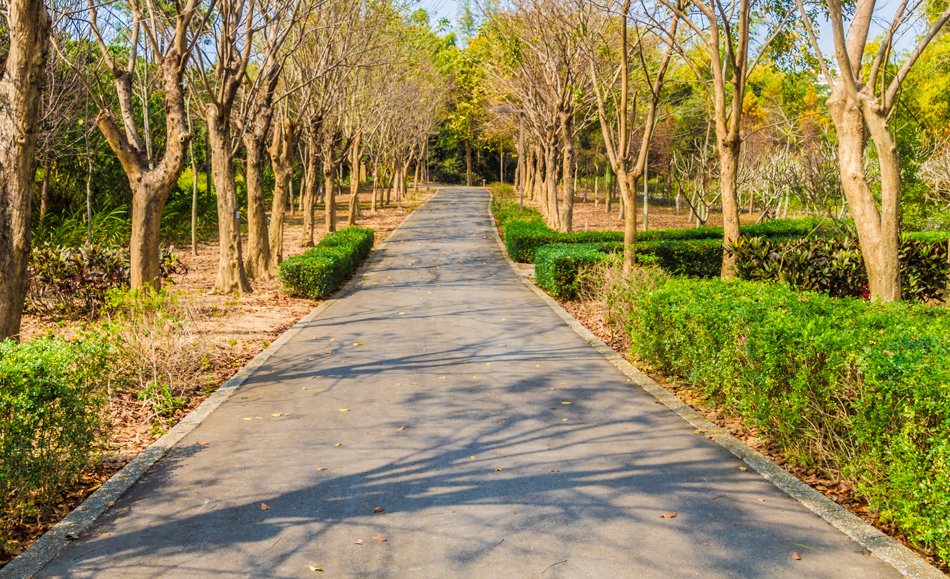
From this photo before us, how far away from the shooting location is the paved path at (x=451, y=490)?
378 centimetres

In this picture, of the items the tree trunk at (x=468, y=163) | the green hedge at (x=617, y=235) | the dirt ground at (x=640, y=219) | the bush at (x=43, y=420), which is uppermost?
the tree trunk at (x=468, y=163)

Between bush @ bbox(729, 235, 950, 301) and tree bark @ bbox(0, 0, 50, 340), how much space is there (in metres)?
9.57

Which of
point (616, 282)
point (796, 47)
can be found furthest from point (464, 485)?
point (796, 47)

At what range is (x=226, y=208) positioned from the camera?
13.1m

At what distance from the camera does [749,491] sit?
4.69 metres

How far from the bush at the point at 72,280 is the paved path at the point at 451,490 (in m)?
4.31

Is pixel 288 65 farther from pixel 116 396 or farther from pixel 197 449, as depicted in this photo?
pixel 197 449

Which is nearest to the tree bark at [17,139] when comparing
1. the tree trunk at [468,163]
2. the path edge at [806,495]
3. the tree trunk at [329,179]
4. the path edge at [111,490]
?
the path edge at [111,490]

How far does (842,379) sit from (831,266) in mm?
7796

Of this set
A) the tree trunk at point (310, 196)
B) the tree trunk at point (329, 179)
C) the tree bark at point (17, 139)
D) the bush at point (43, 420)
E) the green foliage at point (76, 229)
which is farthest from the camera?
the tree trunk at point (329, 179)

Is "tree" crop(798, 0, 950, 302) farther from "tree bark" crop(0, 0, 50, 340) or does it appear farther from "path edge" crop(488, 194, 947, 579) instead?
"tree bark" crop(0, 0, 50, 340)

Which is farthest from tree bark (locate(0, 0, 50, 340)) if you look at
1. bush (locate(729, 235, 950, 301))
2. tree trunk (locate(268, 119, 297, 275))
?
tree trunk (locate(268, 119, 297, 275))

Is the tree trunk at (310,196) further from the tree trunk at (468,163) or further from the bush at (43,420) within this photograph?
the tree trunk at (468,163)

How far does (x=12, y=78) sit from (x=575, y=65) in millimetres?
16548
